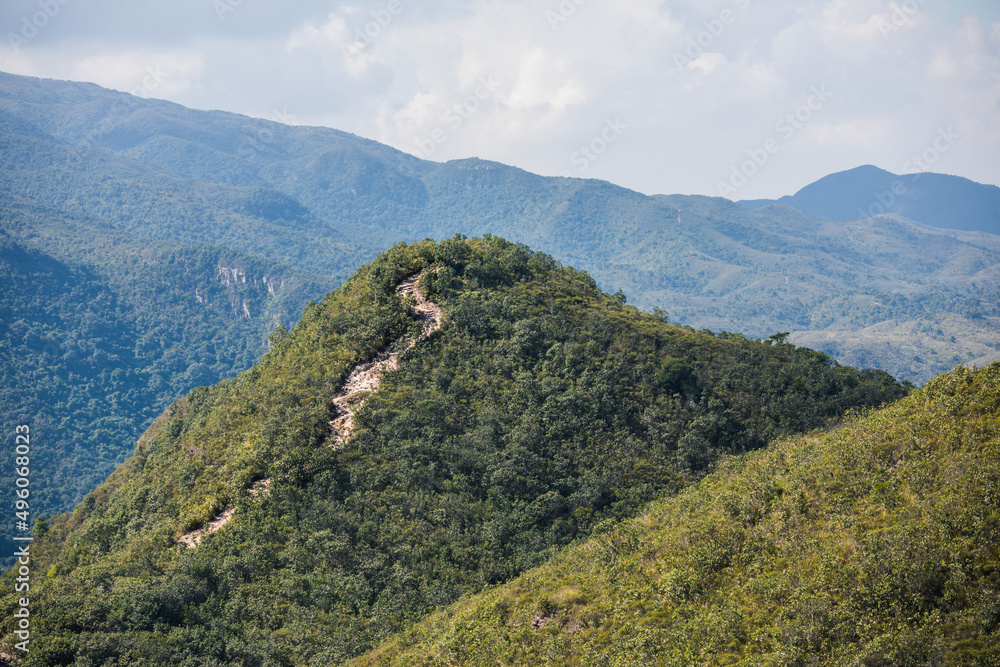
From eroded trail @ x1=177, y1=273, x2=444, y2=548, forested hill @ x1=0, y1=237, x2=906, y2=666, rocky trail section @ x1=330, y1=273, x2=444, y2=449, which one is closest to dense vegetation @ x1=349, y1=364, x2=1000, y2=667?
forested hill @ x1=0, y1=237, x2=906, y2=666

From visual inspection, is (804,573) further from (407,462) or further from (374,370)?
(374,370)

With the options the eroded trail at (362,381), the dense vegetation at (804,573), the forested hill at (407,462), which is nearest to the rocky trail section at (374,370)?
the eroded trail at (362,381)

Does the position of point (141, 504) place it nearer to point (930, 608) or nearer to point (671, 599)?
point (671, 599)

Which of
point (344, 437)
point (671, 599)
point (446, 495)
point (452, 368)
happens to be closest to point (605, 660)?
point (671, 599)

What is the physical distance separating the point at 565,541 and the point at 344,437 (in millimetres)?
16982

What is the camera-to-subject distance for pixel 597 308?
2525 inches

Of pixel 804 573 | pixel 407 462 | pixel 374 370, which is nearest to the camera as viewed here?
pixel 804 573

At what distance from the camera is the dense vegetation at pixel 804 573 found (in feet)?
65.3

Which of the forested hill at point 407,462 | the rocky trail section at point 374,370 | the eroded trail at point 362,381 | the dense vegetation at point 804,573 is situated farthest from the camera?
the rocky trail section at point 374,370

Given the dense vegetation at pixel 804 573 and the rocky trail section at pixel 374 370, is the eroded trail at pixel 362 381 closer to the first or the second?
the rocky trail section at pixel 374 370

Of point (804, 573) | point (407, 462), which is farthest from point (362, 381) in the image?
point (804, 573)

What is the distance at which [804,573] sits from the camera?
23422 millimetres

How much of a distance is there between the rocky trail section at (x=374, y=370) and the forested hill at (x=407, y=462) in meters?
0.48

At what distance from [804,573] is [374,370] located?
123ft
